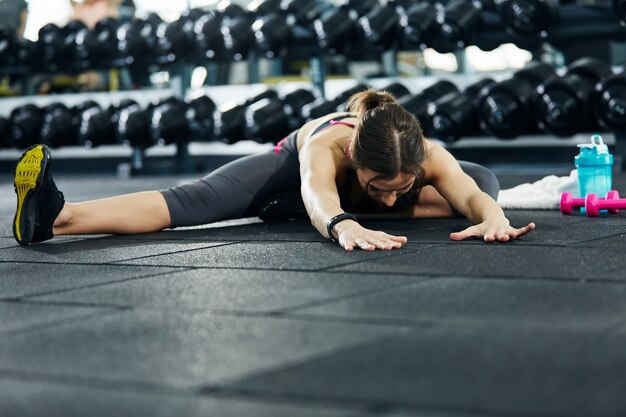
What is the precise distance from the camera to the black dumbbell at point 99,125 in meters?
6.50

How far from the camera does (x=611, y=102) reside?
14.9 ft

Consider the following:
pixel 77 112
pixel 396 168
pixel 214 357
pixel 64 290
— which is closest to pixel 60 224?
pixel 64 290

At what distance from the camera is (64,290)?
5.99 feet

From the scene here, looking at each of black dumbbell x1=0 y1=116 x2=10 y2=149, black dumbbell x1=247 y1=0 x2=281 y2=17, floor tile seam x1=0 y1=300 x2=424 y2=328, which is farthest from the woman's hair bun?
black dumbbell x1=0 y1=116 x2=10 y2=149

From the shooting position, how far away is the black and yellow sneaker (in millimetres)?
2451

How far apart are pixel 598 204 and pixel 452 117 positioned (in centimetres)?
214

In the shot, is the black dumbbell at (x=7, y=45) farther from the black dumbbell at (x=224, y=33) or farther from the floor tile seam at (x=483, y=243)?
the floor tile seam at (x=483, y=243)

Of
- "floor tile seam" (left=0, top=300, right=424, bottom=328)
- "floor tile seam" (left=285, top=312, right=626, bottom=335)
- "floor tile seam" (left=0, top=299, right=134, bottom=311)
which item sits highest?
"floor tile seam" (left=285, top=312, right=626, bottom=335)

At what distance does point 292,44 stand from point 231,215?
324 cm

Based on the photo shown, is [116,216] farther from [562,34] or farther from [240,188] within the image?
[562,34]

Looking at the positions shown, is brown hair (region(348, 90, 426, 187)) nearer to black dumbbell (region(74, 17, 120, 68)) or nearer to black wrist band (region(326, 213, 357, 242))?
black wrist band (region(326, 213, 357, 242))

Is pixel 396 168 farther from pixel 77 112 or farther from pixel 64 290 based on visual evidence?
pixel 77 112

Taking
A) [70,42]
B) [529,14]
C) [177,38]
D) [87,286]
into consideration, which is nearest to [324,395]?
[87,286]

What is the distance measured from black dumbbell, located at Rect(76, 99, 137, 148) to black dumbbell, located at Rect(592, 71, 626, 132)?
3541mm
